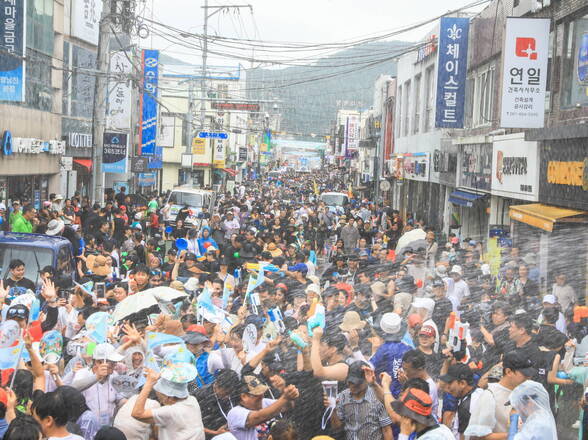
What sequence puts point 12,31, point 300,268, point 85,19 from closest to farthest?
1. point 300,268
2. point 12,31
3. point 85,19

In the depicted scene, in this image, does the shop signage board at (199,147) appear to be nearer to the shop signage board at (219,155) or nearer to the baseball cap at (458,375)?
the shop signage board at (219,155)

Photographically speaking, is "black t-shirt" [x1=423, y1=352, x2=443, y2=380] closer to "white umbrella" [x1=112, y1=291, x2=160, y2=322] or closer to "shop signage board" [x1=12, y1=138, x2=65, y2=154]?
"white umbrella" [x1=112, y1=291, x2=160, y2=322]

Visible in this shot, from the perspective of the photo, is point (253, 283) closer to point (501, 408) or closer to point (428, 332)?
point (428, 332)

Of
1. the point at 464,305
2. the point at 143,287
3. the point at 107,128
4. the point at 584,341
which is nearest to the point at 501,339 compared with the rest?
the point at 584,341

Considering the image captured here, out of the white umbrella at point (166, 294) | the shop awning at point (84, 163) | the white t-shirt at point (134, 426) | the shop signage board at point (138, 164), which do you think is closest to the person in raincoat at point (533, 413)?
the white t-shirt at point (134, 426)

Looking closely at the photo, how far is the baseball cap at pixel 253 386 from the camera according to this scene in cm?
569

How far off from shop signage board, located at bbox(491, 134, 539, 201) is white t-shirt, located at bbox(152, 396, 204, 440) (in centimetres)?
1257

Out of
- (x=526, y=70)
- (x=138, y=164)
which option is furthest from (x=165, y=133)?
(x=526, y=70)

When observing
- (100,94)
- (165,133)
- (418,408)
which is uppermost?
(100,94)

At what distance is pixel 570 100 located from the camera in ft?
49.5

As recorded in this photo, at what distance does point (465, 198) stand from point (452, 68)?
13.4 feet

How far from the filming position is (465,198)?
2272cm

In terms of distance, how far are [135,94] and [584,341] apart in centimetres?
3364

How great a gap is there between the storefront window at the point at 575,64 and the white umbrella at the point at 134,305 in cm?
874
